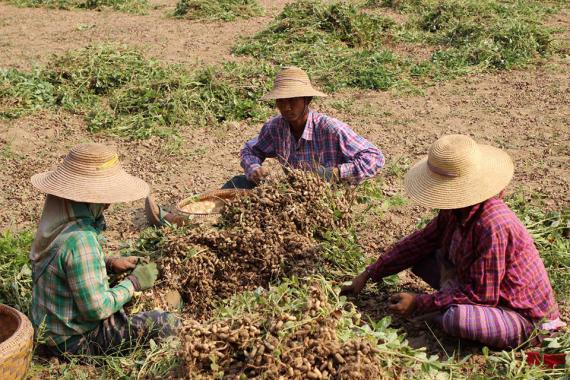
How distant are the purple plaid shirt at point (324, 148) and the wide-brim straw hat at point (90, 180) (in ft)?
5.03

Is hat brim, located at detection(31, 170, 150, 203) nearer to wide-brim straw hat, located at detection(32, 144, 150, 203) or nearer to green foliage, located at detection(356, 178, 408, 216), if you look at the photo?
wide-brim straw hat, located at detection(32, 144, 150, 203)

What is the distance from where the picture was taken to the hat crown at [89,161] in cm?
337

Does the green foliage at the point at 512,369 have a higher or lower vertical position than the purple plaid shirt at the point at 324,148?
lower

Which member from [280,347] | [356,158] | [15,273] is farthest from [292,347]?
[356,158]

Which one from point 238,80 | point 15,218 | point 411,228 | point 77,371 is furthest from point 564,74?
point 77,371

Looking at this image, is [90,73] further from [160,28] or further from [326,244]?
[326,244]

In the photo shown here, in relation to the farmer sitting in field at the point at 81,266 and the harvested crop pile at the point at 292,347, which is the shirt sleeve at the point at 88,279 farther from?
the harvested crop pile at the point at 292,347

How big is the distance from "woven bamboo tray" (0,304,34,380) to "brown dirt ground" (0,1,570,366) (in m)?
1.69

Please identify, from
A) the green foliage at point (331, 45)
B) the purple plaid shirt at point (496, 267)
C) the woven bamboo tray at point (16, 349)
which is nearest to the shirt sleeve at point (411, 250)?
the purple plaid shirt at point (496, 267)

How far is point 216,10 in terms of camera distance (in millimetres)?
11805

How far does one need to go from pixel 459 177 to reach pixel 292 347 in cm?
120

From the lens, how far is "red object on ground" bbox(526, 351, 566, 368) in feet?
10.8

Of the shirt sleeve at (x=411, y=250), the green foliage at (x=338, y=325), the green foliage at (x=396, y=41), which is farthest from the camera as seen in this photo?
the green foliage at (x=396, y=41)

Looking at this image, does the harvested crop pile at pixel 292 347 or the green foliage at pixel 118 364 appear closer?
the harvested crop pile at pixel 292 347
